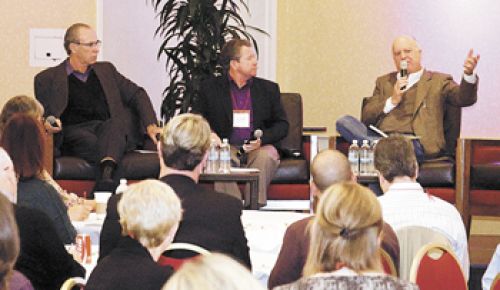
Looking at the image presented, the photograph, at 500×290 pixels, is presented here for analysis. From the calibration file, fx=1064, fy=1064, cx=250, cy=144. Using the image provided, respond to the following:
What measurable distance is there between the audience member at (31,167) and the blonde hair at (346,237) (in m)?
1.83

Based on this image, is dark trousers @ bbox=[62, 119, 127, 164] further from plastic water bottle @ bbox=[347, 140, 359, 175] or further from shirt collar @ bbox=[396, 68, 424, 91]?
shirt collar @ bbox=[396, 68, 424, 91]

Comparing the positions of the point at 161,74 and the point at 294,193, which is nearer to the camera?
the point at 294,193

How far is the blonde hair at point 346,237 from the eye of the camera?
106 inches

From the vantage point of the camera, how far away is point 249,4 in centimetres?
961

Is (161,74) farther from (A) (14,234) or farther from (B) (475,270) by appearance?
(A) (14,234)

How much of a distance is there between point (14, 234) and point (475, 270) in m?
5.37

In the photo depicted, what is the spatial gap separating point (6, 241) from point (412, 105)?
19.8ft

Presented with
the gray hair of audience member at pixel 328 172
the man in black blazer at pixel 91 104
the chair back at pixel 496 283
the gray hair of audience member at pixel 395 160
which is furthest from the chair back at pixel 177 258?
the man in black blazer at pixel 91 104

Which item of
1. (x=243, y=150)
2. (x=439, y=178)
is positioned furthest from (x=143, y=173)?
(x=439, y=178)

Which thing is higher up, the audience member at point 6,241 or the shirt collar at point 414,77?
the shirt collar at point 414,77

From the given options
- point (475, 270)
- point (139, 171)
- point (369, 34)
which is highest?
point (369, 34)

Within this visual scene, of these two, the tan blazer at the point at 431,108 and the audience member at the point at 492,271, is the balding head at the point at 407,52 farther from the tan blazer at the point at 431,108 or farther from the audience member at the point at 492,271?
the audience member at the point at 492,271

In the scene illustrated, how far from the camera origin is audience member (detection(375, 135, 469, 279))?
4004 millimetres

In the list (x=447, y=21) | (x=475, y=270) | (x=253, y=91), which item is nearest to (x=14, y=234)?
(x=475, y=270)
